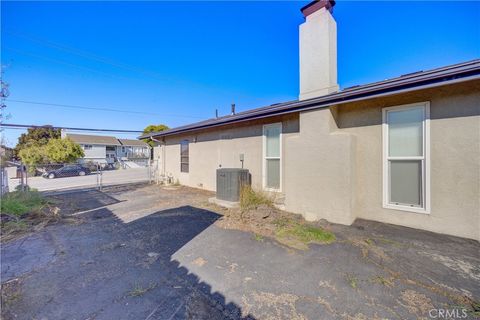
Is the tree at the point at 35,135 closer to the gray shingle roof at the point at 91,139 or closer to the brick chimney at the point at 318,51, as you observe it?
the gray shingle roof at the point at 91,139

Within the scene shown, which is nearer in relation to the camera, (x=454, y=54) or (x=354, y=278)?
(x=354, y=278)

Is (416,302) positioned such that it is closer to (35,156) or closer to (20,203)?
(20,203)

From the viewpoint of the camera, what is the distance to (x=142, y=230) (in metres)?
4.39

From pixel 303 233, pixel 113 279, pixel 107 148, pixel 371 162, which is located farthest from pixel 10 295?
pixel 107 148

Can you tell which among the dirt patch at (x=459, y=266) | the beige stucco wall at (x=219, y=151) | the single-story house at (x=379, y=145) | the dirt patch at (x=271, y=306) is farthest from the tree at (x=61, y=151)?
the dirt patch at (x=459, y=266)

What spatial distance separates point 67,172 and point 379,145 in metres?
24.1

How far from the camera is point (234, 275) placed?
8.67 feet

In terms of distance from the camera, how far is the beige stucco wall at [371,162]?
3.35 metres

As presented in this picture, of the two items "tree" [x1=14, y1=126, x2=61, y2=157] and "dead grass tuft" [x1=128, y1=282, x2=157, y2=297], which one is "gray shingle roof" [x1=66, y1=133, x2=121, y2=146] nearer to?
"tree" [x1=14, y1=126, x2=61, y2=157]

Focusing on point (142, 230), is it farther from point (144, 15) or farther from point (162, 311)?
point (144, 15)

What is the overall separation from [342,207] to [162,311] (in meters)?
3.79

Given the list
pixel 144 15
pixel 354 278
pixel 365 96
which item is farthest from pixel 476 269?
pixel 144 15

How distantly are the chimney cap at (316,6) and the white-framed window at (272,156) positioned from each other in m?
Result: 3.01

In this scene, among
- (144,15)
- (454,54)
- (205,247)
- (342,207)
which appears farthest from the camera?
(144,15)
